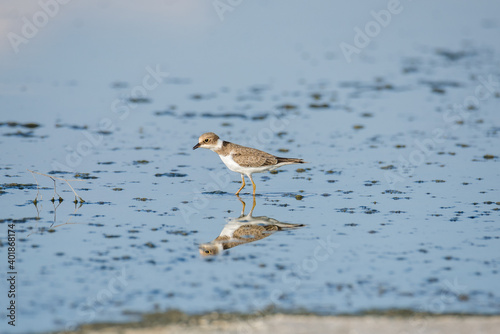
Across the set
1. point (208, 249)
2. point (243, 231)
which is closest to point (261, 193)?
point (243, 231)

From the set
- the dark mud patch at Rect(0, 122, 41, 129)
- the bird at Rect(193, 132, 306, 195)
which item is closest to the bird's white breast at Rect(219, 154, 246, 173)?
the bird at Rect(193, 132, 306, 195)

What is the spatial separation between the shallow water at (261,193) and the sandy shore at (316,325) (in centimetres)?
28

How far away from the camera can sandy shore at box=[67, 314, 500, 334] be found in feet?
26.4

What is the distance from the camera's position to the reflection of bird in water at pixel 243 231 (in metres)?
10.9

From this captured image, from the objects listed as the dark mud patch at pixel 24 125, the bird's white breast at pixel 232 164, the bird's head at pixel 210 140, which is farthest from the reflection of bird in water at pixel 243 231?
the dark mud patch at pixel 24 125

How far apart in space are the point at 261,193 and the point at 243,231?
97.8 inches

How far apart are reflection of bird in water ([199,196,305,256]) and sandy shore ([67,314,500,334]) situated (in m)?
2.40

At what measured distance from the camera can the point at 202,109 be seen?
20000 mm

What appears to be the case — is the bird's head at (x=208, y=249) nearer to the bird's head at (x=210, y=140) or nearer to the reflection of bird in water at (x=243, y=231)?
the reflection of bird in water at (x=243, y=231)

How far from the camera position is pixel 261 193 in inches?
557

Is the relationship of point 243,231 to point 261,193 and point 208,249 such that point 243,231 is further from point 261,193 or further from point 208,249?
point 261,193

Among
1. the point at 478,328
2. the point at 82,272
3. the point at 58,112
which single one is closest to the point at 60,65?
the point at 58,112

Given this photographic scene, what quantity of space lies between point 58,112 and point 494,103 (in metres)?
11.7

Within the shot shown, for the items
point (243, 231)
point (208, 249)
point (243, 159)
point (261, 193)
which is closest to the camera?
point (208, 249)
